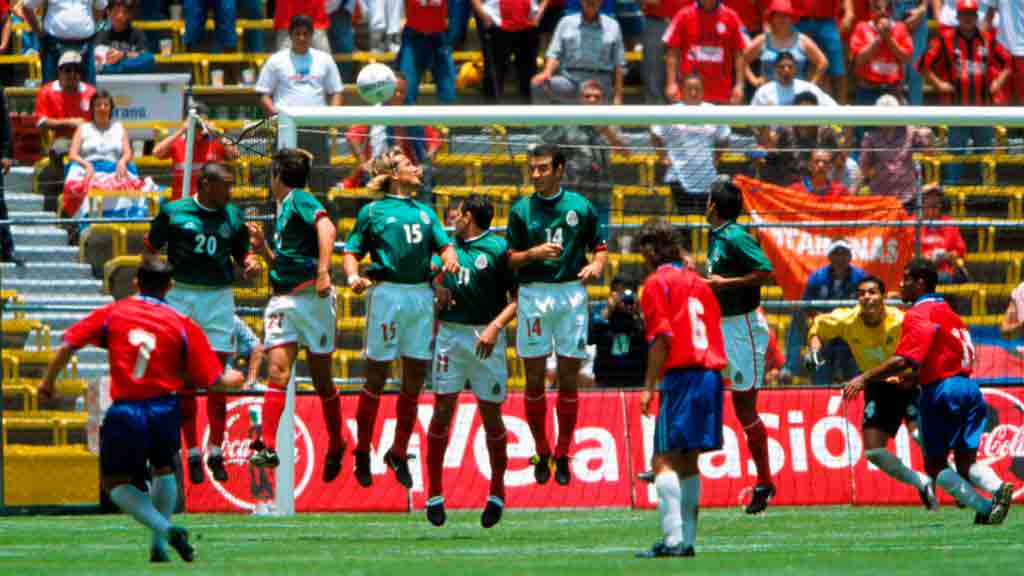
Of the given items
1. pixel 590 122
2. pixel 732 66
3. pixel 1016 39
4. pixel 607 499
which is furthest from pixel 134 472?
pixel 1016 39

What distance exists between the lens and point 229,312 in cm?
1591

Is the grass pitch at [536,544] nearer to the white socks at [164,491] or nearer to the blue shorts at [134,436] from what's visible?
the white socks at [164,491]

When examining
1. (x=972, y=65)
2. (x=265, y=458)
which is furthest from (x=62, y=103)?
(x=972, y=65)

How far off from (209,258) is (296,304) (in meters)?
0.80

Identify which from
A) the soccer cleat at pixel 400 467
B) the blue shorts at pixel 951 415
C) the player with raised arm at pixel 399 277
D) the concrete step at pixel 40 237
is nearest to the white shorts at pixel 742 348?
the blue shorts at pixel 951 415

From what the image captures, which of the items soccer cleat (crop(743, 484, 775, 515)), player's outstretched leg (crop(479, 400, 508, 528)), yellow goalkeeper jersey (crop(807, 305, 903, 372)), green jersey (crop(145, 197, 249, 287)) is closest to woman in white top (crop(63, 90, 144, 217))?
green jersey (crop(145, 197, 249, 287))

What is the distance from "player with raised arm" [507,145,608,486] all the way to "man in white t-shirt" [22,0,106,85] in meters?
9.06

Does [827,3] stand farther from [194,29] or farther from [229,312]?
[229,312]

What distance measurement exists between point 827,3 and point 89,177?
8.64 m

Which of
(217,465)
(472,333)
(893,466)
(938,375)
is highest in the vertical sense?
(472,333)

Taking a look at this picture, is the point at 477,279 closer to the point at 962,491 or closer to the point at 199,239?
the point at 199,239

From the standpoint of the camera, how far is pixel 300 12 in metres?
23.8

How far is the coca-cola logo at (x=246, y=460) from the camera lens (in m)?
18.5

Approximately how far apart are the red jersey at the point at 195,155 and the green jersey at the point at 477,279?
5721 mm
